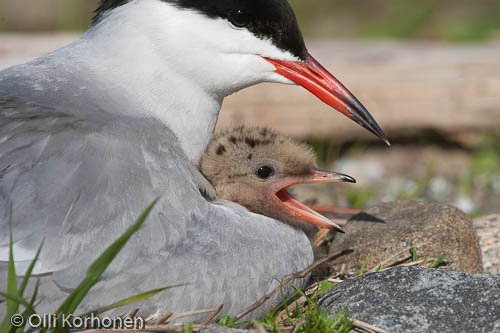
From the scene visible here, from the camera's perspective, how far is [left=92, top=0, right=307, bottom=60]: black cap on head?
3.53 m

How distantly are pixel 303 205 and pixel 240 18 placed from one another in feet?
3.19

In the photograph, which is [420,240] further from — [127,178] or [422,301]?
[127,178]

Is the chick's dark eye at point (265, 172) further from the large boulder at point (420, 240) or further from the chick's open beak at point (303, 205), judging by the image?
the large boulder at point (420, 240)

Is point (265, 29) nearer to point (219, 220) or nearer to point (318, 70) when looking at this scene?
point (318, 70)

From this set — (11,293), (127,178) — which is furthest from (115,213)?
(11,293)

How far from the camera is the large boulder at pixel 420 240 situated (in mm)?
3852

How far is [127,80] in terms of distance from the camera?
361 centimetres

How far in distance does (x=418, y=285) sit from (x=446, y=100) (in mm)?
3326

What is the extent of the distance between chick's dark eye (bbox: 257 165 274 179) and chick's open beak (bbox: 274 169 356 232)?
A: 7 cm

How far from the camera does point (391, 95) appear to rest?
6.24 metres

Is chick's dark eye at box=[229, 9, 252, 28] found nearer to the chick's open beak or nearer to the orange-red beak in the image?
the orange-red beak

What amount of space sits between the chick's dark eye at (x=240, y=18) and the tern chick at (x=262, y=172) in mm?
585

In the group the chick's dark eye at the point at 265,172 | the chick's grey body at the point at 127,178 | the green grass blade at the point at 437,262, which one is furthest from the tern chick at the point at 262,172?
the green grass blade at the point at 437,262

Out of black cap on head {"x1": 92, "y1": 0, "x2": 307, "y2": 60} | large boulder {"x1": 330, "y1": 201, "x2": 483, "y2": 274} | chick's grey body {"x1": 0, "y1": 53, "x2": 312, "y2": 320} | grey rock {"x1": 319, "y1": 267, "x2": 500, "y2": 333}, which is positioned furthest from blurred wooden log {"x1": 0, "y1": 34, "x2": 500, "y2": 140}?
grey rock {"x1": 319, "y1": 267, "x2": 500, "y2": 333}
